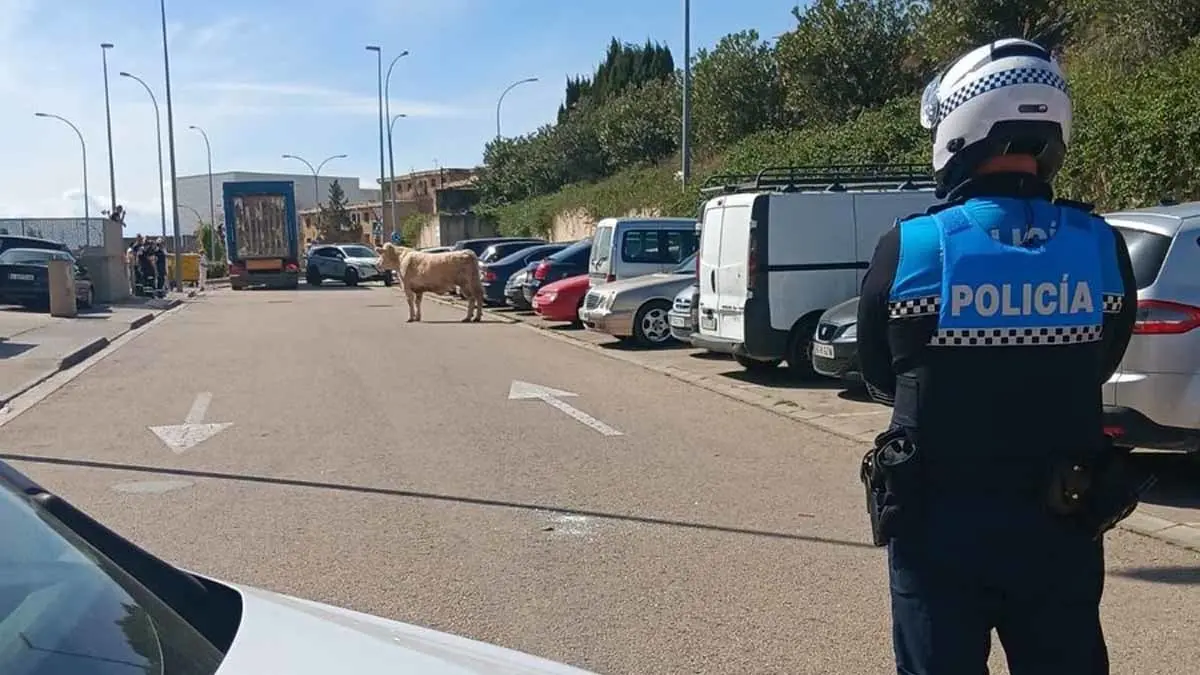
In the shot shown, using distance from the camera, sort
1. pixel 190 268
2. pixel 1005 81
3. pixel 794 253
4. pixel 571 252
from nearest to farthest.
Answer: pixel 1005 81 → pixel 794 253 → pixel 571 252 → pixel 190 268

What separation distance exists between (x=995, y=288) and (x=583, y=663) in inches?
105

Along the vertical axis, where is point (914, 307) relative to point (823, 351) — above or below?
above

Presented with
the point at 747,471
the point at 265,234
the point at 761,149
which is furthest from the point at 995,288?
the point at 265,234

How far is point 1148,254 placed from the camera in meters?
6.62

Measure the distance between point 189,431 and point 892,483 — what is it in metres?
8.94

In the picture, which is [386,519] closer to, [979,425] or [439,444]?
[439,444]

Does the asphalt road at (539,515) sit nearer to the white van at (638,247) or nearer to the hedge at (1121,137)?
the hedge at (1121,137)

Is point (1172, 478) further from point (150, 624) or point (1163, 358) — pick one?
point (150, 624)

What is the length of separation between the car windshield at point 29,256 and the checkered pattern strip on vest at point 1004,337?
25.5m

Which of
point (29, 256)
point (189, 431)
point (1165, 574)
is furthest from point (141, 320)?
point (1165, 574)

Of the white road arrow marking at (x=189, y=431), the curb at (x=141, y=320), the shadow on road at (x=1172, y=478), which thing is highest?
the curb at (x=141, y=320)

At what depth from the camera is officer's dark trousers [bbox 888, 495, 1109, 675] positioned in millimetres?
2438

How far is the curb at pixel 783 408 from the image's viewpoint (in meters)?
6.18

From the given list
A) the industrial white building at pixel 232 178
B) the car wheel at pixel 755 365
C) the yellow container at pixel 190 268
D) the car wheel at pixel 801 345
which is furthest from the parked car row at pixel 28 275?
the industrial white building at pixel 232 178
